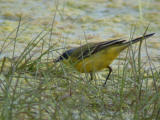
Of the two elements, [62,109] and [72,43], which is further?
[72,43]

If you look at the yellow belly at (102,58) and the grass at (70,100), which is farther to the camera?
the yellow belly at (102,58)

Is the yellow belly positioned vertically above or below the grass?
above

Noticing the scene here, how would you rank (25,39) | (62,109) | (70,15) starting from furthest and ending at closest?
1. (70,15)
2. (25,39)
3. (62,109)

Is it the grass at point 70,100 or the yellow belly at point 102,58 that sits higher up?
the yellow belly at point 102,58

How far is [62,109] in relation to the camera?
2.75 m

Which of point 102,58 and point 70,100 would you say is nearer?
point 70,100

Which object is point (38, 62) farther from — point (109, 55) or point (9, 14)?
point (9, 14)

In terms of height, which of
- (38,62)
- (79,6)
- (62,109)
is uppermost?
(79,6)

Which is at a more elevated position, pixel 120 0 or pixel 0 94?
pixel 120 0

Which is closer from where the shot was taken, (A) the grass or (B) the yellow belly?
(A) the grass

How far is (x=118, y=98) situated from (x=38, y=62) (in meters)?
0.77

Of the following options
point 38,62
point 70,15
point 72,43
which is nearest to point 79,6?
point 70,15

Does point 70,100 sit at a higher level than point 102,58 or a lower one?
lower

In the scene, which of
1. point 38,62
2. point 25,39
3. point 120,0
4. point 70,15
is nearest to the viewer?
point 38,62
